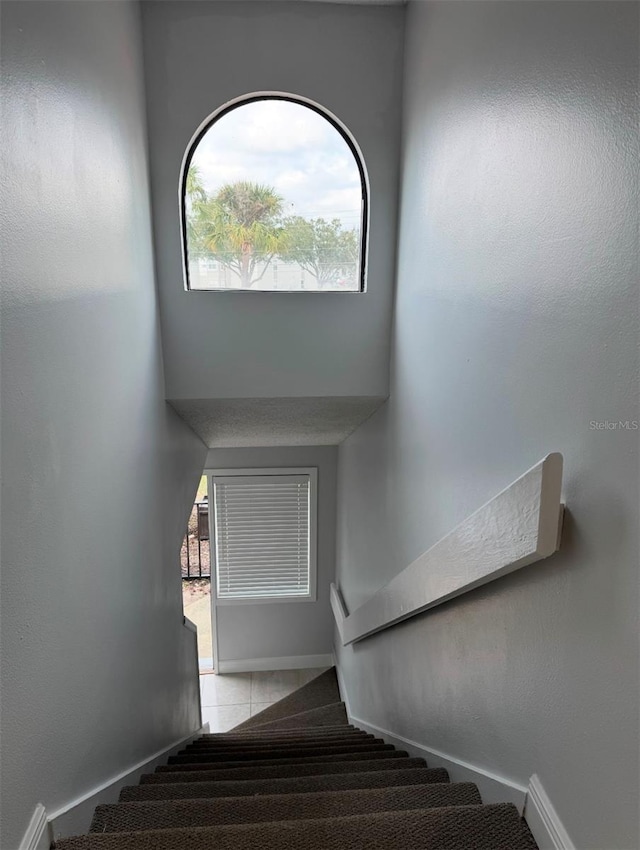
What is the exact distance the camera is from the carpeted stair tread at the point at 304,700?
4.65m

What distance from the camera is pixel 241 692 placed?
16.5ft

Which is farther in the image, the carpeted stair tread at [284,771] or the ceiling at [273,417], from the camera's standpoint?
the ceiling at [273,417]

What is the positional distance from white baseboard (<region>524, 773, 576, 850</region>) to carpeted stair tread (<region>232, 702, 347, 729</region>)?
3.45 m

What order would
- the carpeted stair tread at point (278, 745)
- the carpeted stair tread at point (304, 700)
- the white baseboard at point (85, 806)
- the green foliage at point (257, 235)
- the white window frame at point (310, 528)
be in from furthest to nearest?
the white window frame at point (310, 528), the carpeted stair tread at point (304, 700), the carpeted stair tread at point (278, 745), the green foliage at point (257, 235), the white baseboard at point (85, 806)

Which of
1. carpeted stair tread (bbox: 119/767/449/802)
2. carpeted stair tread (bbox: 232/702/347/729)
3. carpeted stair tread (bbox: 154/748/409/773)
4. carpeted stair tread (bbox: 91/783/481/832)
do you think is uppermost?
carpeted stair tread (bbox: 91/783/481/832)

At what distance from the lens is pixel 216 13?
2.36m

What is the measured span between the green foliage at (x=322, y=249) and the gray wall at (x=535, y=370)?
0.65 m

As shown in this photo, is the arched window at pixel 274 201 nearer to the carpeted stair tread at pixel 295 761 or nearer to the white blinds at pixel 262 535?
the carpeted stair tread at pixel 295 761

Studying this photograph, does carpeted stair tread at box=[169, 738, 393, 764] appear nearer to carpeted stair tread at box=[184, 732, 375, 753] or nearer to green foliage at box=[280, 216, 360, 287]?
carpeted stair tread at box=[184, 732, 375, 753]

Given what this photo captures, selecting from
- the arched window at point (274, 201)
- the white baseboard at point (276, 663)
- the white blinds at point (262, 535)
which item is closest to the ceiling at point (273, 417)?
the arched window at point (274, 201)

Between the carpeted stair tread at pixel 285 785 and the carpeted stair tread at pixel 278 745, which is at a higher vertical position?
the carpeted stair tread at pixel 285 785

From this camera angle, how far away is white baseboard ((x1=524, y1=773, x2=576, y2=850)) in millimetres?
1054

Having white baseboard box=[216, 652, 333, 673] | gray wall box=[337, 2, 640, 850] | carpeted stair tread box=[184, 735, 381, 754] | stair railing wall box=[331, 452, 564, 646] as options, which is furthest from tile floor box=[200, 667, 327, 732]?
stair railing wall box=[331, 452, 564, 646]

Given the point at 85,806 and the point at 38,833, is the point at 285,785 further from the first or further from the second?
the point at 38,833
